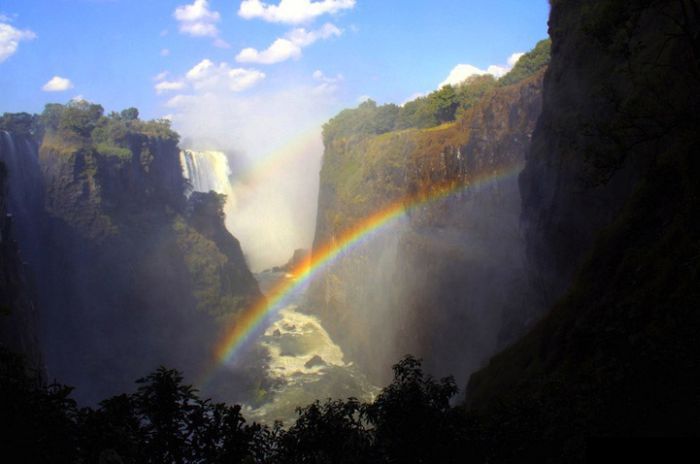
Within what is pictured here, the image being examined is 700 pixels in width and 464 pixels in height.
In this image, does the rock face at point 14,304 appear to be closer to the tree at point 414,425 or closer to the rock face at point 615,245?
the tree at point 414,425

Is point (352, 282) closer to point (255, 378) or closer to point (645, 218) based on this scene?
point (255, 378)

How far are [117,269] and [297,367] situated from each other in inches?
968

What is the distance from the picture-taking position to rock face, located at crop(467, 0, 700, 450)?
782 centimetres

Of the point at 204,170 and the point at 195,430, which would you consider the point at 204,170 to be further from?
the point at 195,430

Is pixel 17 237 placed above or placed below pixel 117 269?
above

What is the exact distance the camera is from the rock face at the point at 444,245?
139 ft

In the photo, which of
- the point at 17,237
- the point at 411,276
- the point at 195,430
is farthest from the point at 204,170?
→ the point at 195,430

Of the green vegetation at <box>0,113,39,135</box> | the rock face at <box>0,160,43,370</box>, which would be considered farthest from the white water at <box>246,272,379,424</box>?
the green vegetation at <box>0,113,39,135</box>

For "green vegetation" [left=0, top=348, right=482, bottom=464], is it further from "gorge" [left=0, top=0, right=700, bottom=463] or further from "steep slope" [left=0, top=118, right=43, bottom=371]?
"steep slope" [left=0, top=118, right=43, bottom=371]

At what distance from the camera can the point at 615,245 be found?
598 inches

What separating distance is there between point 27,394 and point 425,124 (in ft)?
218

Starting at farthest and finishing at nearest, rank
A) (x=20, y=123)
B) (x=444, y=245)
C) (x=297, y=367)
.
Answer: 1. (x=20, y=123)
2. (x=297, y=367)
3. (x=444, y=245)

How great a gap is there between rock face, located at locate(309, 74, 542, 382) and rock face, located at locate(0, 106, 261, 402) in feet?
63.9

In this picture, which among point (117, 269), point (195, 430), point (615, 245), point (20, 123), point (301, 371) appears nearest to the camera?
point (195, 430)
